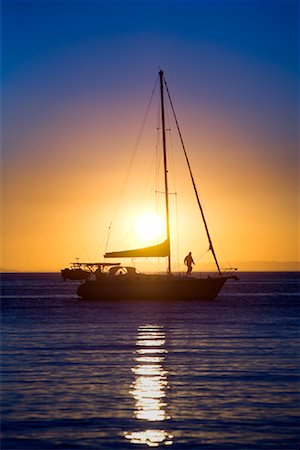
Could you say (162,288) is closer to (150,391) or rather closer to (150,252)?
(150,252)

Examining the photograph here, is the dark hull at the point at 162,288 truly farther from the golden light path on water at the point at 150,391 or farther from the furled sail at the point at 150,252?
the golden light path on water at the point at 150,391

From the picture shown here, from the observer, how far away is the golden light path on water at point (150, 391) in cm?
1858

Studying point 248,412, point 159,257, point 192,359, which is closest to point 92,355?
point 192,359

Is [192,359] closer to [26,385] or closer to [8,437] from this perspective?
[26,385]

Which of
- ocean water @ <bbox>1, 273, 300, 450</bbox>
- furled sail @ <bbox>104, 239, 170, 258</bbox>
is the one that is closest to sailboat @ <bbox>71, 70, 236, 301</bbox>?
furled sail @ <bbox>104, 239, 170, 258</bbox>

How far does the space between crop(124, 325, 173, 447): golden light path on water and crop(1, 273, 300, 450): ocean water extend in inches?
1.2

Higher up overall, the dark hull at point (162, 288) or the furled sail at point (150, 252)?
the furled sail at point (150, 252)

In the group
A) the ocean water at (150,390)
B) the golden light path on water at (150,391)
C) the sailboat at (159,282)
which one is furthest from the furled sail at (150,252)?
the golden light path on water at (150,391)

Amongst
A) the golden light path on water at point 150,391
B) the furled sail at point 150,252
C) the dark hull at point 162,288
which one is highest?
the furled sail at point 150,252

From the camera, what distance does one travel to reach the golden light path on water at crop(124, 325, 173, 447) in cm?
1858

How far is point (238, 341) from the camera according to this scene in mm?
39938

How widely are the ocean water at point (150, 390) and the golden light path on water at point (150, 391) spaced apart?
0.03 m

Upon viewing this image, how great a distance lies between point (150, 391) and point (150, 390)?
17cm

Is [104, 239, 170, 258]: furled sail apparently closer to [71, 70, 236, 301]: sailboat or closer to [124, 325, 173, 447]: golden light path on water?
[71, 70, 236, 301]: sailboat
